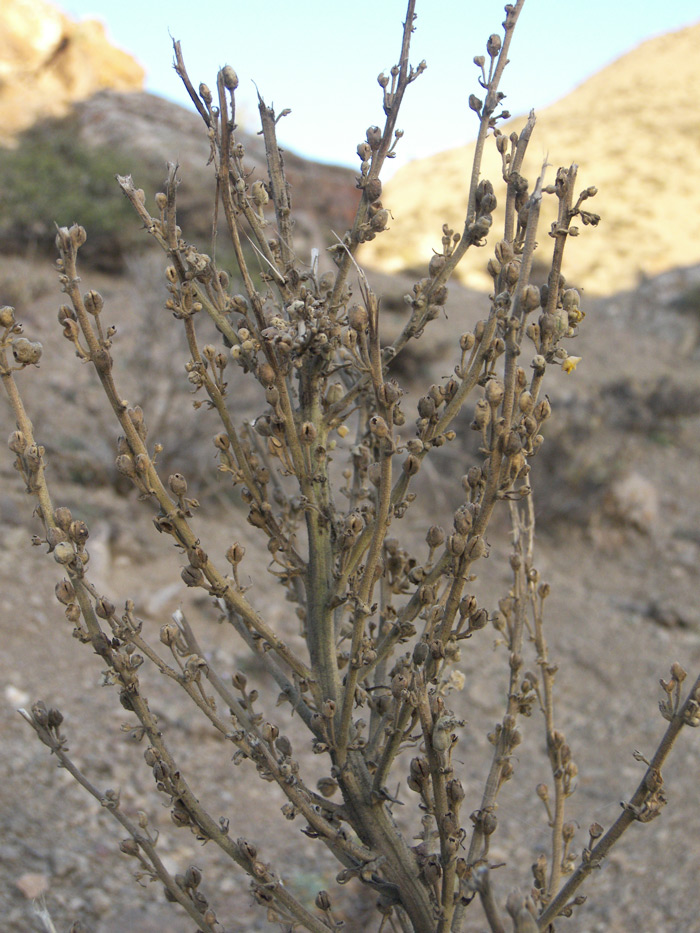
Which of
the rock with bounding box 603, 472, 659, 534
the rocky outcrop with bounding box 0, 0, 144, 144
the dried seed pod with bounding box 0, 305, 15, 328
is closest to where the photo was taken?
the dried seed pod with bounding box 0, 305, 15, 328

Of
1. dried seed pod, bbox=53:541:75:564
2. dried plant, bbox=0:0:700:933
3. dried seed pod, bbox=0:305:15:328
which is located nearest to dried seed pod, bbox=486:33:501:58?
dried plant, bbox=0:0:700:933

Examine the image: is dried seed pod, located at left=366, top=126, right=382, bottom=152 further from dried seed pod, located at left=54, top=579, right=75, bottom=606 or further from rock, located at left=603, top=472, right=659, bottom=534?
rock, located at left=603, top=472, right=659, bottom=534


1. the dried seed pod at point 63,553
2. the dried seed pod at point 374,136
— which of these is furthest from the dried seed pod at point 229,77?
the dried seed pod at point 63,553

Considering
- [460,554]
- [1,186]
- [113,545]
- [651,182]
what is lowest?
[460,554]

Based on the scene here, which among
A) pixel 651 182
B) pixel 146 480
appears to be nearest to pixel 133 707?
pixel 146 480

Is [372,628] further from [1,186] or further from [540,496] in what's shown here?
[1,186]

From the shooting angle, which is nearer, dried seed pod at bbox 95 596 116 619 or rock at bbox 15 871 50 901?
dried seed pod at bbox 95 596 116 619
